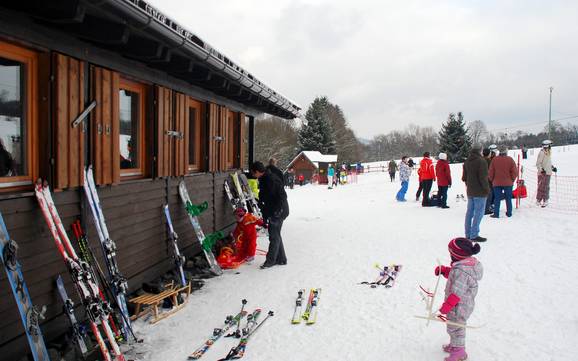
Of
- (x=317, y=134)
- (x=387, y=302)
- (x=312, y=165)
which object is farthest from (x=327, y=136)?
(x=387, y=302)

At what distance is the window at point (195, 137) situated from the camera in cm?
720

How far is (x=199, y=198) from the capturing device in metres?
7.20

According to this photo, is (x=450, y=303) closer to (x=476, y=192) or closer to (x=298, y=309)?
(x=298, y=309)

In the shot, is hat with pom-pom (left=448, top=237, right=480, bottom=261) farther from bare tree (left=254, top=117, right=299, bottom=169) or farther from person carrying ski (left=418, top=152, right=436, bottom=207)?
bare tree (left=254, top=117, right=299, bottom=169)

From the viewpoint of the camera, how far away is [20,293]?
3139 millimetres

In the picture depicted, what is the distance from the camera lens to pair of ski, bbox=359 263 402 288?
5.56 m

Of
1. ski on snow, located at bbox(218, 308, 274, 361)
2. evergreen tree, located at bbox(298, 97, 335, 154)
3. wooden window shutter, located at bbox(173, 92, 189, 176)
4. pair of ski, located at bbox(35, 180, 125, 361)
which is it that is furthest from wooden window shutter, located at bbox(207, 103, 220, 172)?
evergreen tree, located at bbox(298, 97, 335, 154)

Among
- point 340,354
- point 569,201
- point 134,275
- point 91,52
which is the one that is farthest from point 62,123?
point 569,201

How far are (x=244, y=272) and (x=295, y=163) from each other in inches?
1265

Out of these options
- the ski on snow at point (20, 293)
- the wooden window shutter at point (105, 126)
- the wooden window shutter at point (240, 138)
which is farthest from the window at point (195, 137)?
the ski on snow at point (20, 293)

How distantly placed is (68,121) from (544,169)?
11.3 metres

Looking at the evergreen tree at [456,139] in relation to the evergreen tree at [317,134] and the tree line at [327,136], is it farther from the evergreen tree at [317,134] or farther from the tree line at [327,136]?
the evergreen tree at [317,134]

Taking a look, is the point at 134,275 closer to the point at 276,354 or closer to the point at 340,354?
the point at 276,354

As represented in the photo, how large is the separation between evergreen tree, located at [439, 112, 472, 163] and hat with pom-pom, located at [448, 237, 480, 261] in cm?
4053
